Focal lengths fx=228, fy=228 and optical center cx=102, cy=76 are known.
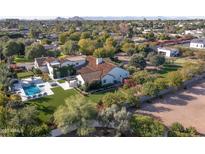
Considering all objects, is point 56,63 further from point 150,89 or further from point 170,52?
point 170,52

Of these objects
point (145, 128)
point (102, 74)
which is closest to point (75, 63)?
point (102, 74)

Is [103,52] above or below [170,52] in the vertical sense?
above

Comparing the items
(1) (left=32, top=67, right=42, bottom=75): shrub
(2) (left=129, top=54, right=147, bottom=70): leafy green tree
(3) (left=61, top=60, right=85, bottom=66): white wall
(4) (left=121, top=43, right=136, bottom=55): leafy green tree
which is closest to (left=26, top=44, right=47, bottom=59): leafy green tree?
(1) (left=32, top=67, right=42, bottom=75): shrub

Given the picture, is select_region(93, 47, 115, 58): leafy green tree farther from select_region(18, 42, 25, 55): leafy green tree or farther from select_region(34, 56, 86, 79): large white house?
select_region(18, 42, 25, 55): leafy green tree

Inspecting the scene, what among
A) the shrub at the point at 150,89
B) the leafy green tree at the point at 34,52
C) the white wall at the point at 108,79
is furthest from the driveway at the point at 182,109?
the leafy green tree at the point at 34,52

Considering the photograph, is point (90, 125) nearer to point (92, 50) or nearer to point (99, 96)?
point (99, 96)

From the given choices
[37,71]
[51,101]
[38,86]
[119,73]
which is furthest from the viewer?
[37,71]
